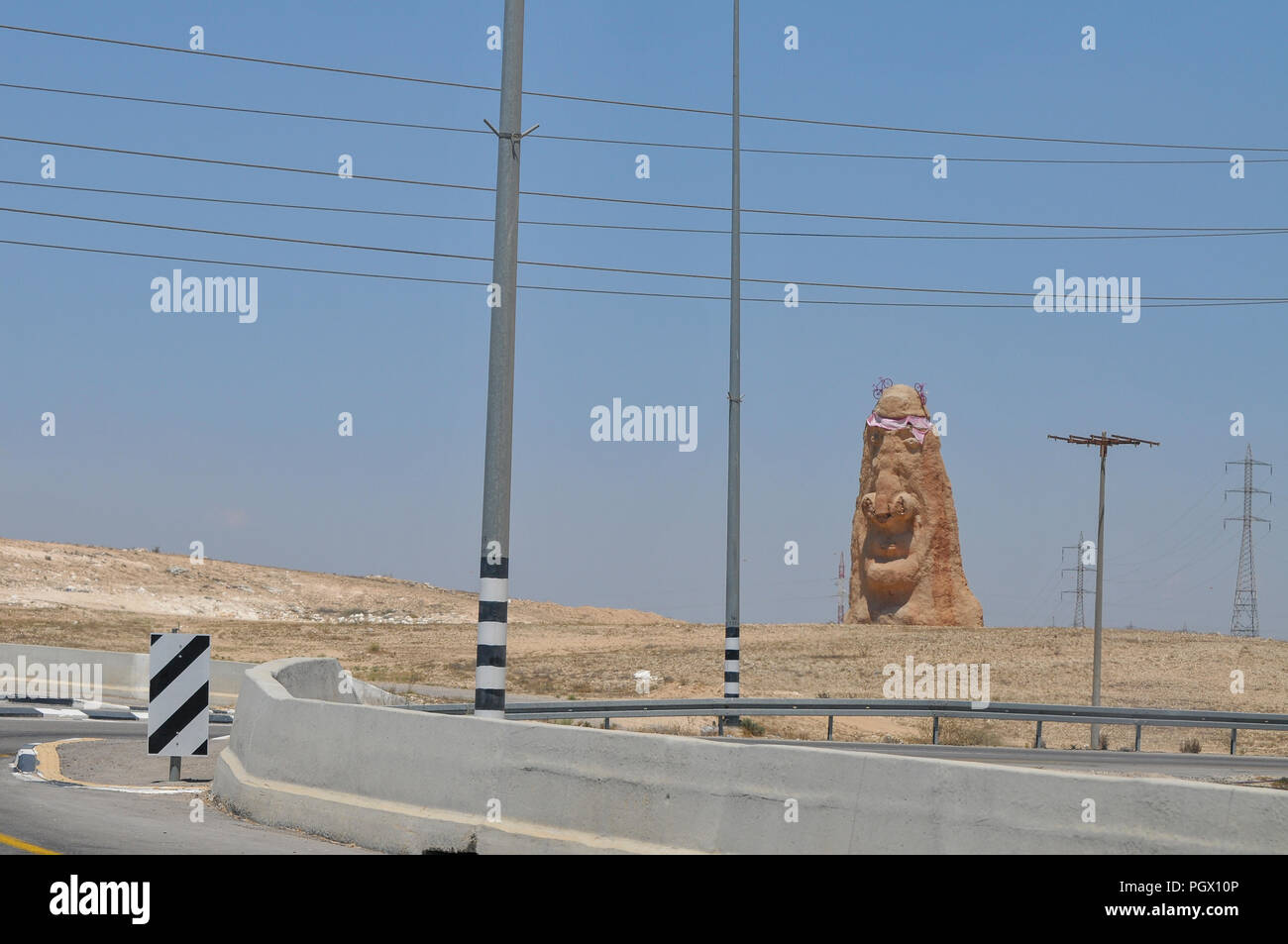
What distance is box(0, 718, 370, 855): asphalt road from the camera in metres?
10.5

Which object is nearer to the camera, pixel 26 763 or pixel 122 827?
pixel 122 827

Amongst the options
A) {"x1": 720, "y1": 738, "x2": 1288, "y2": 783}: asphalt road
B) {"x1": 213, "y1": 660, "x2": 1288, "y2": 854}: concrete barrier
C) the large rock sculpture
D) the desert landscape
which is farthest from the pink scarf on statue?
{"x1": 213, "y1": 660, "x2": 1288, "y2": 854}: concrete barrier

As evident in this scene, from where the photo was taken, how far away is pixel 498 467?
1279 cm

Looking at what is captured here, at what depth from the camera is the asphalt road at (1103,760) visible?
22.6m

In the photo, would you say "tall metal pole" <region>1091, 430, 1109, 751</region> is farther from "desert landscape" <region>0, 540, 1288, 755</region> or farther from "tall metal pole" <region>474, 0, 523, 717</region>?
"tall metal pole" <region>474, 0, 523, 717</region>

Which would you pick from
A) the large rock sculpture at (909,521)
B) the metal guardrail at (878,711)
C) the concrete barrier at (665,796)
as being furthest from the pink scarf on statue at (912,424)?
the concrete barrier at (665,796)

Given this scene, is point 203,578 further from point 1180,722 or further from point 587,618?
point 1180,722

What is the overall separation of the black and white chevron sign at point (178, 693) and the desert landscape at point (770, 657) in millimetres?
13570

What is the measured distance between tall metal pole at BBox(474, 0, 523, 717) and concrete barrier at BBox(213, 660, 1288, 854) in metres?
1.51

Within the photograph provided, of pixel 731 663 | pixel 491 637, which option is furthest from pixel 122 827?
pixel 731 663

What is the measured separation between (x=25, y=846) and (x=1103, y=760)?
62.7ft

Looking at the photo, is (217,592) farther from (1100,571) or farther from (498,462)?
(498,462)
